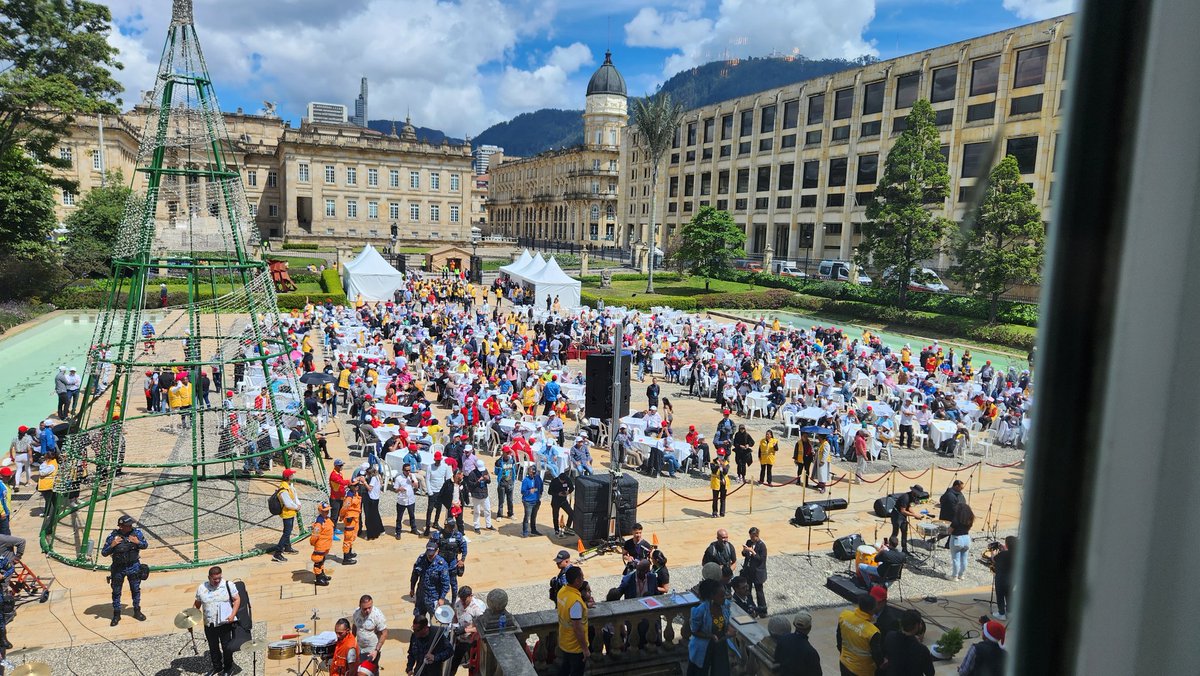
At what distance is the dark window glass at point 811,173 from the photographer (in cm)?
6638

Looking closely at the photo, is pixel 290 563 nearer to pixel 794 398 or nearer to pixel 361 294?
pixel 794 398

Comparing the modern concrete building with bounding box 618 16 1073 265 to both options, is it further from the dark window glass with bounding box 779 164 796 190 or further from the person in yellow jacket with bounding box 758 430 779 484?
the person in yellow jacket with bounding box 758 430 779 484

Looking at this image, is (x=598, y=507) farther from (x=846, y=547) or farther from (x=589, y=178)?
(x=589, y=178)

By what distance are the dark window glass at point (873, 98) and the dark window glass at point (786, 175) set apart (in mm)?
9791

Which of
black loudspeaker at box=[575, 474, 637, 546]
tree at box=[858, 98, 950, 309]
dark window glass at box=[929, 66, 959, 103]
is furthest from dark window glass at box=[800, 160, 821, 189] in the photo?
black loudspeaker at box=[575, 474, 637, 546]

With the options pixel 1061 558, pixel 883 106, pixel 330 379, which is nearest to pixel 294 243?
pixel 883 106

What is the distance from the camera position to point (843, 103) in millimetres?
63281

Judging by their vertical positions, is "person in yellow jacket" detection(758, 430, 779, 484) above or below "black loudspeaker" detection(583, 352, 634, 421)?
below

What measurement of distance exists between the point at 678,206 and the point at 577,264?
60.2 feet

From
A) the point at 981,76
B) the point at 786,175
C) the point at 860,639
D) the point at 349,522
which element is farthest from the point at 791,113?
the point at 860,639

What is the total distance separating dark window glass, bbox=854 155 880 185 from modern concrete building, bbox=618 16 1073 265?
85 millimetres

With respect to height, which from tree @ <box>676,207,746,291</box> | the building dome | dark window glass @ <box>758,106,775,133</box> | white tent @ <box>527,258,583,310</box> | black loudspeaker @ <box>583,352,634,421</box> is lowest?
black loudspeaker @ <box>583,352,634,421</box>

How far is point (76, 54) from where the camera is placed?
36.7m

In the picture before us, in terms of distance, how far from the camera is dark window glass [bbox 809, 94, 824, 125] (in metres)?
65.6
